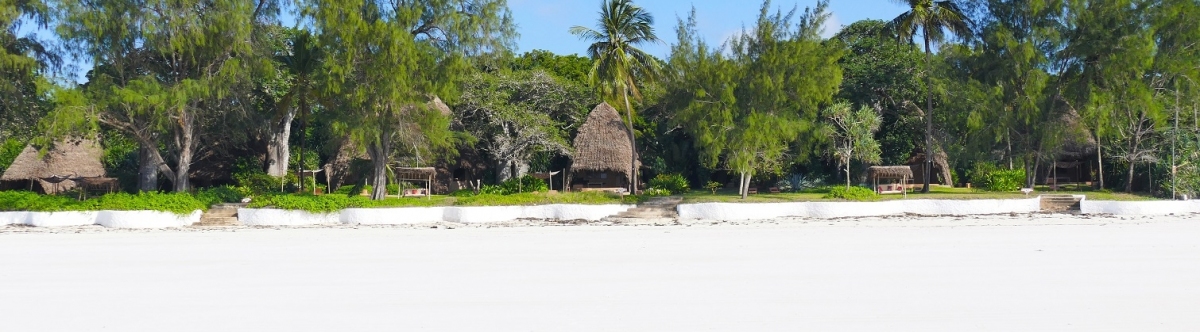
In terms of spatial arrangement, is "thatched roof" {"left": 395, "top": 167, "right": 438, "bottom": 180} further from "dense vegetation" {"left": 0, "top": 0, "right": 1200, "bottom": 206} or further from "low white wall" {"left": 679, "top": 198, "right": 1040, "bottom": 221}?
"low white wall" {"left": 679, "top": 198, "right": 1040, "bottom": 221}

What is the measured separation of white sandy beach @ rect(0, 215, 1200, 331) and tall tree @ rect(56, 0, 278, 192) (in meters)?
5.72

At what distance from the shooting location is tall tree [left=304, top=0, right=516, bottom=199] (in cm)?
2005

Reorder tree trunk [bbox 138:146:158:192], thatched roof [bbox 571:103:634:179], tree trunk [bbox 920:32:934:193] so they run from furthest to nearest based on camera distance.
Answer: thatched roof [bbox 571:103:634:179] → tree trunk [bbox 138:146:158:192] → tree trunk [bbox 920:32:934:193]

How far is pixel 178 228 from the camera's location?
59.2 ft

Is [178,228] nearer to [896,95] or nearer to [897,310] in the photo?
[897,310]

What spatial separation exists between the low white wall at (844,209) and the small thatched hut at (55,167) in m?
20.3

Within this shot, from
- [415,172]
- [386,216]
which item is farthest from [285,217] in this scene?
[415,172]

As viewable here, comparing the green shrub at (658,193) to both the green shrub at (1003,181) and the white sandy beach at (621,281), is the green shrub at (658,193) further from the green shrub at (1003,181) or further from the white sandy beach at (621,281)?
the green shrub at (1003,181)

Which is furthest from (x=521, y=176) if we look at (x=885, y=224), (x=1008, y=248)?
(x=1008, y=248)

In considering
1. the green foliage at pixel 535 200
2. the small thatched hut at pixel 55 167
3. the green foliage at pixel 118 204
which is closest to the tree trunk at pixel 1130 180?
the green foliage at pixel 535 200

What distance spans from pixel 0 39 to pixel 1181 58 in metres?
29.3

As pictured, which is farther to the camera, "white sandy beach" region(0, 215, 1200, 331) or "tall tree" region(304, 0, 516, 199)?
"tall tree" region(304, 0, 516, 199)

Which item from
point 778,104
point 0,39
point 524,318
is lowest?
point 524,318

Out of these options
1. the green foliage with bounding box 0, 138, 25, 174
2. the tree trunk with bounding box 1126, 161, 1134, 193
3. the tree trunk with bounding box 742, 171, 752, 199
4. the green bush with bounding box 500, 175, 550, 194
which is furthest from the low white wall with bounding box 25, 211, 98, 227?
the tree trunk with bounding box 1126, 161, 1134, 193
